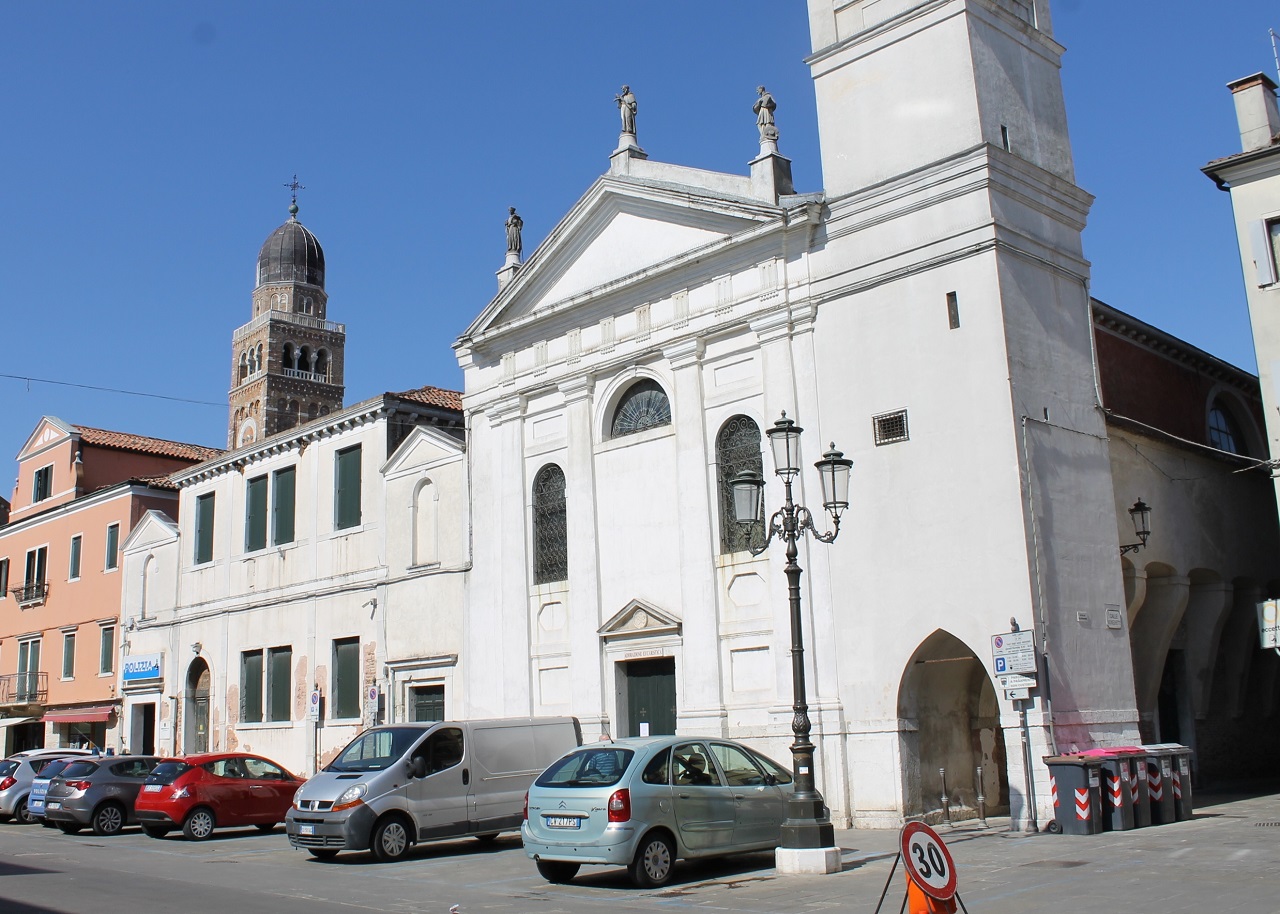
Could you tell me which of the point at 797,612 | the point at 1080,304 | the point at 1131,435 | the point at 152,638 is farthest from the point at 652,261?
the point at 152,638

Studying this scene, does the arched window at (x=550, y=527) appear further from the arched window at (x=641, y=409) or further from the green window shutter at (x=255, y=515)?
the green window shutter at (x=255, y=515)

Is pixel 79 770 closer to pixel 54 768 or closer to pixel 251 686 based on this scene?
pixel 54 768

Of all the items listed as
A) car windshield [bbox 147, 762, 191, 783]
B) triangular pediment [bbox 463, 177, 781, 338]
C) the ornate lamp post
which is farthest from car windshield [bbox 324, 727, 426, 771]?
triangular pediment [bbox 463, 177, 781, 338]

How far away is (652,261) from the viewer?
2150cm

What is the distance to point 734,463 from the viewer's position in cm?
1986

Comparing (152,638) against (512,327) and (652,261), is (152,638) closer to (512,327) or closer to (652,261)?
(512,327)

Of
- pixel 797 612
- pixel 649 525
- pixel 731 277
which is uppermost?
pixel 731 277

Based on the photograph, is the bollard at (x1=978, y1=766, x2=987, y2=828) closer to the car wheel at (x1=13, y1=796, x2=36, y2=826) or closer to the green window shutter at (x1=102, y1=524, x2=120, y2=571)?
the car wheel at (x1=13, y1=796, x2=36, y2=826)

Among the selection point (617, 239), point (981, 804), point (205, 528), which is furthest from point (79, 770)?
point (981, 804)

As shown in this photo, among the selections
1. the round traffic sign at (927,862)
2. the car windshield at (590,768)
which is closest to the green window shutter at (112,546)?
the car windshield at (590,768)

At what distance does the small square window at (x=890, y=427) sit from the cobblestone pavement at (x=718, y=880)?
215 inches

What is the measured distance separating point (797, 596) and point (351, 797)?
6.38 meters

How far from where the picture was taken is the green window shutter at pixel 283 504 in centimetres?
2917

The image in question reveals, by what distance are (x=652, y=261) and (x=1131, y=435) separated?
855cm
